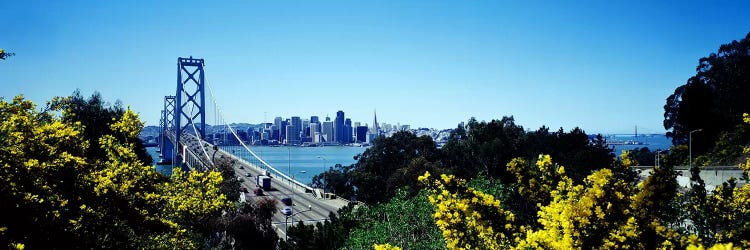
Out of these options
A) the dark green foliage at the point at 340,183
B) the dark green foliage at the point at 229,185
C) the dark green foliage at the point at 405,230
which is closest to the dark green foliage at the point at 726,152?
the dark green foliage at the point at 405,230

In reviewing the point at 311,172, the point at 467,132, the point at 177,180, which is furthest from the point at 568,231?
the point at 311,172

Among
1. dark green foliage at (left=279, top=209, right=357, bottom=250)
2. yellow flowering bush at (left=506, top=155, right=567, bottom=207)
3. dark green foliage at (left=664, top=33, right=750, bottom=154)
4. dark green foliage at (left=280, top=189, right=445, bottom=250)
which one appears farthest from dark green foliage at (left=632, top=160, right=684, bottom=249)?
dark green foliage at (left=664, top=33, right=750, bottom=154)

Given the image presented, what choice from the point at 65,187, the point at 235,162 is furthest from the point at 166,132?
the point at 65,187

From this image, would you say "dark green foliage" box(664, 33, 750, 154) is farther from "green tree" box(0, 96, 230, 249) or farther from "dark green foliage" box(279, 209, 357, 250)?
"green tree" box(0, 96, 230, 249)

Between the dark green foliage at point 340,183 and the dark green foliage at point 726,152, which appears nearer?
the dark green foliage at point 726,152

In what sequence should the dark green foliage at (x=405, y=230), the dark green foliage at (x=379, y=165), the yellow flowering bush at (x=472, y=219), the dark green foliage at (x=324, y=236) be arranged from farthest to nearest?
1. the dark green foliage at (x=379, y=165)
2. the dark green foliage at (x=324, y=236)
3. the dark green foliage at (x=405, y=230)
4. the yellow flowering bush at (x=472, y=219)

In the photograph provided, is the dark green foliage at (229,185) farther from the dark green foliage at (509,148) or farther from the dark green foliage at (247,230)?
the dark green foliage at (509,148)

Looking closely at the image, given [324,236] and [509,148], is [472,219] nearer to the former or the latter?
[324,236]

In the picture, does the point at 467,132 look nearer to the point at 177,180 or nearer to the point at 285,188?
the point at 285,188
